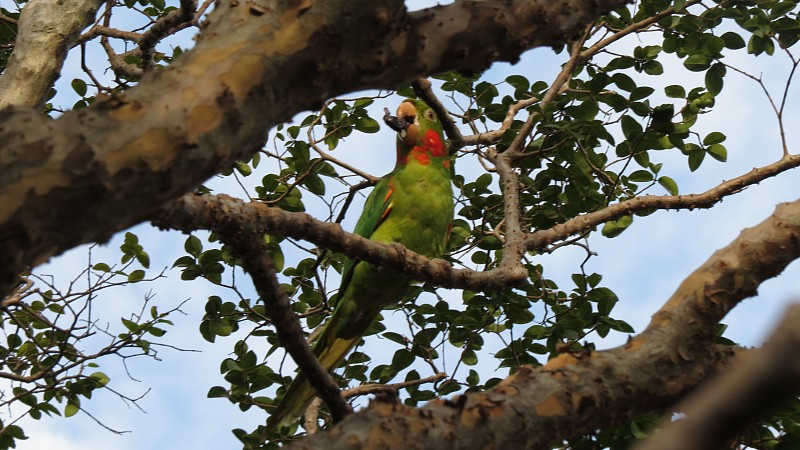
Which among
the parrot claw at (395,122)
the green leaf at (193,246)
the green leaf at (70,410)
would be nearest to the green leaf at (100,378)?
the green leaf at (70,410)

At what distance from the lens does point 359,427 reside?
1.71 meters

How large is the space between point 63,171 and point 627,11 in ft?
12.7

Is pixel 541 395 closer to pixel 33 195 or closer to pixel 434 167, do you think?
pixel 33 195

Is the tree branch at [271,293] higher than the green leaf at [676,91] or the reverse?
the reverse

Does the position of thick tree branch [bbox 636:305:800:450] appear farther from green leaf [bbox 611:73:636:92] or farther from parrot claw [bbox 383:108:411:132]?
parrot claw [bbox 383:108:411:132]

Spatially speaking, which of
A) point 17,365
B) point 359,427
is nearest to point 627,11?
point 359,427

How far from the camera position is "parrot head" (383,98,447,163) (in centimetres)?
501

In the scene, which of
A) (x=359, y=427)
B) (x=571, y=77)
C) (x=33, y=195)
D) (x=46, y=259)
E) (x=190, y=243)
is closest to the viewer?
(x=33, y=195)

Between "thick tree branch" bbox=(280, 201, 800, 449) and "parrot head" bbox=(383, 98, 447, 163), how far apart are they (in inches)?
111

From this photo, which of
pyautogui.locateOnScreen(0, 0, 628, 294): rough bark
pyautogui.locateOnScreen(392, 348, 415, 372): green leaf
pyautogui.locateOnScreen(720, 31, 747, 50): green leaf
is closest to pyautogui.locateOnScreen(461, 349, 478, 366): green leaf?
pyautogui.locateOnScreen(392, 348, 415, 372): green leaf

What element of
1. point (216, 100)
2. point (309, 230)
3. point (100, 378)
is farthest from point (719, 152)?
point (100, 378)

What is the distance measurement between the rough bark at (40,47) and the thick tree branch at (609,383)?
8.43 ft

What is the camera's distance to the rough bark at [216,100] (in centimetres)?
123

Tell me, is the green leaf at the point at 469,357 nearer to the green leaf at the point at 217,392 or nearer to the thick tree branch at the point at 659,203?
the thick tree branch at the point at 659,203
